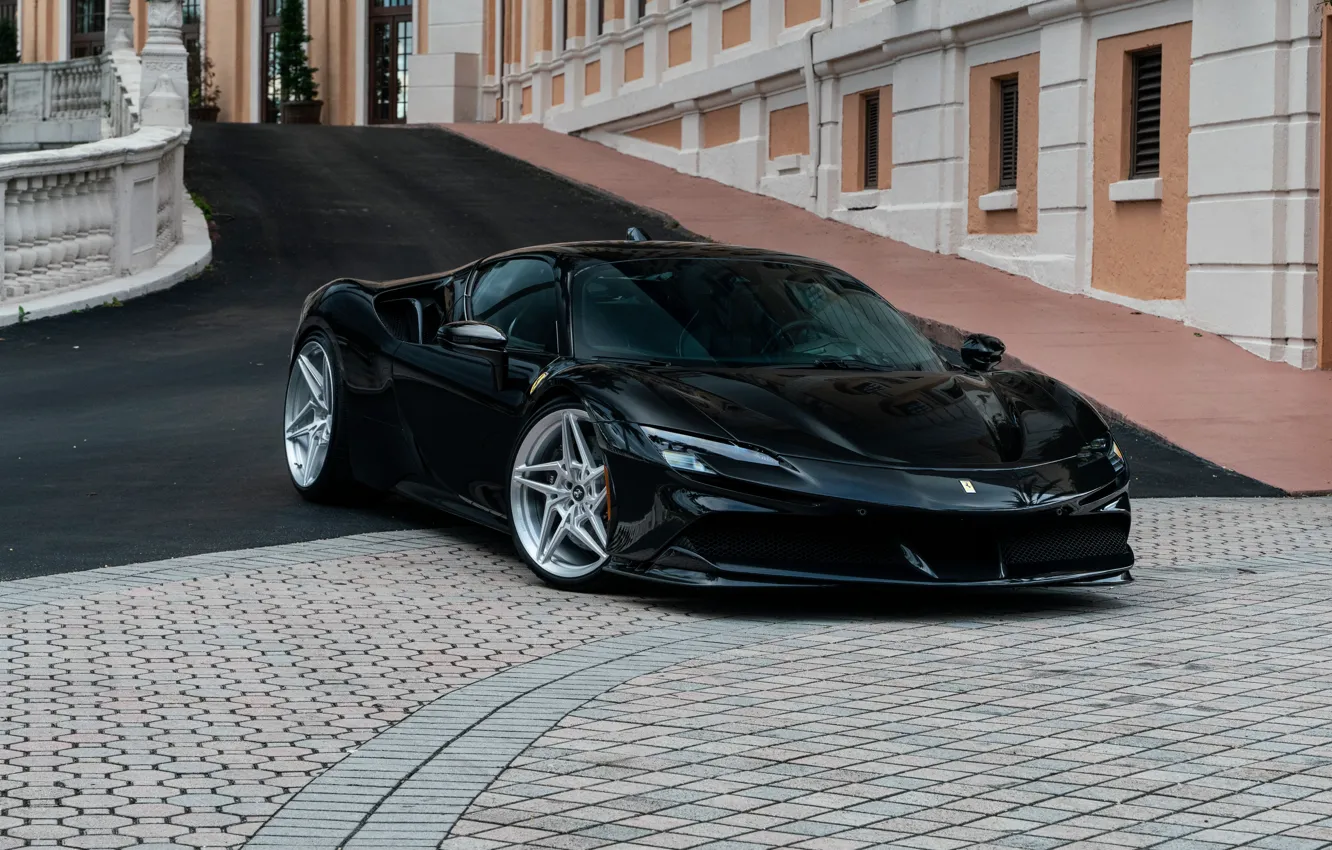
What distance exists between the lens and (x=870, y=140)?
22734 millimetres

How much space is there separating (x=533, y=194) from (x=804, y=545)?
19.6m

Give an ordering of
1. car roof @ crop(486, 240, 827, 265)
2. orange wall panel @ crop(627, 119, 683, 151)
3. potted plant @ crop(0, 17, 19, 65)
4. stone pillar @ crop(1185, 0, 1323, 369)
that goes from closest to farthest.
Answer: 1. car roof @ crop(486, 240, 827, 265)
2. stone pillar @ crop(1185, 0, 1323, 369)
3. orange wall panel @ crop(627, 119, 683, 151)
4. potted plant @ crop(0, 17, 19, 65)

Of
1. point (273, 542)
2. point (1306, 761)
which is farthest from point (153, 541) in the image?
point (1306, 761)

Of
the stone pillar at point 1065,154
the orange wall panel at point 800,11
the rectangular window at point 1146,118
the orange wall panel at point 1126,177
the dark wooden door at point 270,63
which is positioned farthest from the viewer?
the dark wooden door at point 270,63

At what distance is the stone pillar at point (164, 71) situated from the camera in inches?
883

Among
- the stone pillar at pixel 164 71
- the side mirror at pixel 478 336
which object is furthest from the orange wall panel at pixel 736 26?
the side mirror at pixel 478 336

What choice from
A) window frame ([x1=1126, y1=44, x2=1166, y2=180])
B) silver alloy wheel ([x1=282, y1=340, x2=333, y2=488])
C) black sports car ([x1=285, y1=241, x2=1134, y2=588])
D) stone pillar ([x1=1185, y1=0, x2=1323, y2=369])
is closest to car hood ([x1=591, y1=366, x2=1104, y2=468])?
black sports car ([x1=285, y1=241, x2=1134, y2=588])

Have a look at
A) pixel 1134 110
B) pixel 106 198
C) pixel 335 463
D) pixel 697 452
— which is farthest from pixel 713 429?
pixel 106 198

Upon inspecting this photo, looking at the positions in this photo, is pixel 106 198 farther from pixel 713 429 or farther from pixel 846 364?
pixel 713 429

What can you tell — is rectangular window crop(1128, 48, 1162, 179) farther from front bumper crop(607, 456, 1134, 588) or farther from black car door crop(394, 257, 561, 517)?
front bumper crop(607, 456, 1134, 588)

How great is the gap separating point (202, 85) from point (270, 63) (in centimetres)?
177

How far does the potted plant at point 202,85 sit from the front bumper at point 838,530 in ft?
141

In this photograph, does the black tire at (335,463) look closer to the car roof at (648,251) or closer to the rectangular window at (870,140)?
the car roof at (648,251)

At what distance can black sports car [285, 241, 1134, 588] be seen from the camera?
640 centimetres
